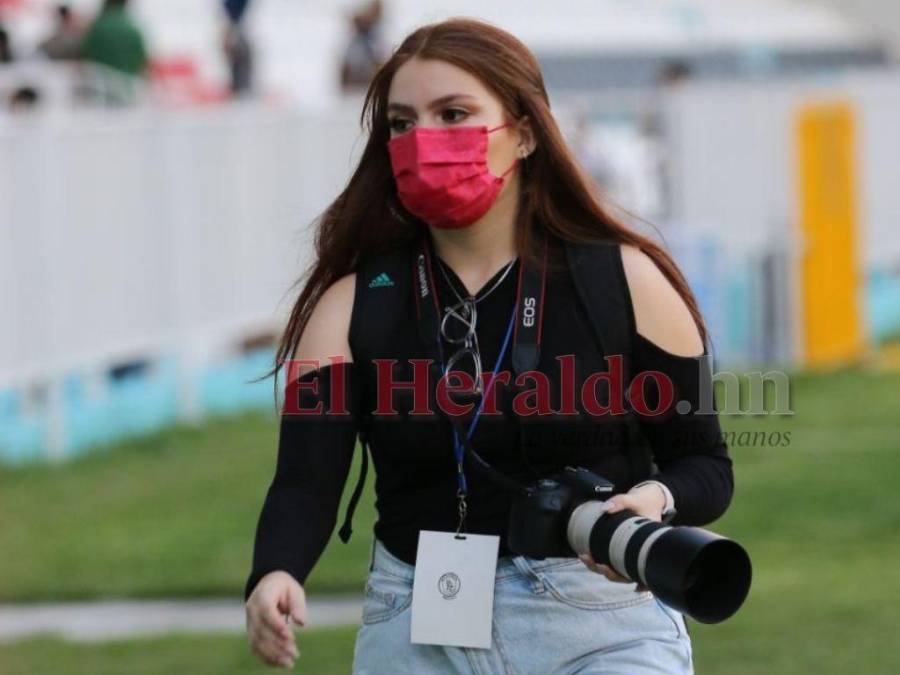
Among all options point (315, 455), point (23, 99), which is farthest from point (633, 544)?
point (23, 99)

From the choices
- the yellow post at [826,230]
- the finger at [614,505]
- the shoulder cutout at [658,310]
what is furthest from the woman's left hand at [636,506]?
the yellow post at [826,230]

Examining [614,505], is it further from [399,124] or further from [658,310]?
[399,124]

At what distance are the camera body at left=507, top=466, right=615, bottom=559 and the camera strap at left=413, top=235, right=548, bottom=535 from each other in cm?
6

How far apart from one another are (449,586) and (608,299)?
525 mm

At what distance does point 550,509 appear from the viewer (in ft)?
10.3

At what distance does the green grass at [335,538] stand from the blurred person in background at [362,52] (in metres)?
5.72

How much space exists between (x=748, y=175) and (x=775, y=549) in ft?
24.1

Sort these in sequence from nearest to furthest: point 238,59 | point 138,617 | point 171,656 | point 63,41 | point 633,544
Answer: point 633,544, point 171,656, point 138,617, point 63,41, point 238,59

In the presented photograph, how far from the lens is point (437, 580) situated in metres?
3.31

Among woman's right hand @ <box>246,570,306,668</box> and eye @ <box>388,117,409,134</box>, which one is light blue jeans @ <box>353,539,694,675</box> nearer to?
woman's right hand @ <box>246,570,306,668</box>

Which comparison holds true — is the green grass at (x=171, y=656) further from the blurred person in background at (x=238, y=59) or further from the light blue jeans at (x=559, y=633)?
the blurred person in background at (x=238, y=59)

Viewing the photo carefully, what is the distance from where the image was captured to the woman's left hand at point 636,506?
307cm

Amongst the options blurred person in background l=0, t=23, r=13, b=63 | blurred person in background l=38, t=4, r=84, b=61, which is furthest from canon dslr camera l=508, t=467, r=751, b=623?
blurred person in background l=38, t=4, r=84, b=61

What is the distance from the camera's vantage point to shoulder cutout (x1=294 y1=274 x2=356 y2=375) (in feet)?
11.1
